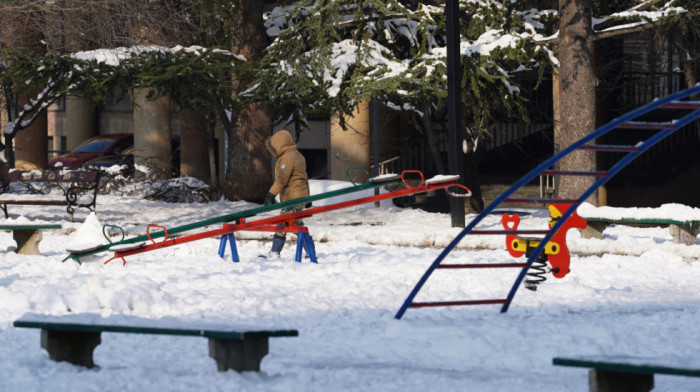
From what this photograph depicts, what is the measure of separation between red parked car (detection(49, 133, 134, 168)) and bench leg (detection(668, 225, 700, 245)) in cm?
2045

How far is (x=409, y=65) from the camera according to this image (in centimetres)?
1714

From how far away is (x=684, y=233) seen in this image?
483 inches

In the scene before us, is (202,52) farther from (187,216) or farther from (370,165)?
(370,165)

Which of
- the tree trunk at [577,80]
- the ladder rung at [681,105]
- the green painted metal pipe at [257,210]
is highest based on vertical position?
the tree trunk at [577,80]

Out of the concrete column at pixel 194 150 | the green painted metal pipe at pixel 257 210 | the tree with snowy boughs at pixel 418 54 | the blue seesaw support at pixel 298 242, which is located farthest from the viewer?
the concrete column at pixel 194 150

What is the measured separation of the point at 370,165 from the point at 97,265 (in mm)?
12652

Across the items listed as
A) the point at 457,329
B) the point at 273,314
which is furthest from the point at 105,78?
the point at 457,329

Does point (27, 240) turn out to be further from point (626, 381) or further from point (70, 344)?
point (626, 381)

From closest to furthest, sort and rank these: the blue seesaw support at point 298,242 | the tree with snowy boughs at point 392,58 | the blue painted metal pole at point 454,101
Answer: the blue seesaw support at point 298,242, the blue painted metal pole at point 454,101, the tree with snowy boughs at point 392,58

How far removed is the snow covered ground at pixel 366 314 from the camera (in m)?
5.64

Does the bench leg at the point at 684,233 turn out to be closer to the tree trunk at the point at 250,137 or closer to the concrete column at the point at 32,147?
the tree trunk at the point at 250,137

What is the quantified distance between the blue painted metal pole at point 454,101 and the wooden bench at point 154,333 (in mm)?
9330

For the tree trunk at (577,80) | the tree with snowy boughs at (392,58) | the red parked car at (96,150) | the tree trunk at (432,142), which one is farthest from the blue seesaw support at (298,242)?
the red parked car at (96,150)

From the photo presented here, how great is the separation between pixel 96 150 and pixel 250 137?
12324 mm
